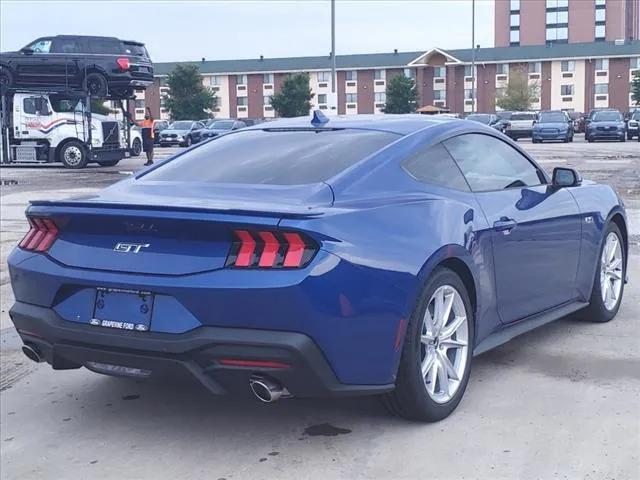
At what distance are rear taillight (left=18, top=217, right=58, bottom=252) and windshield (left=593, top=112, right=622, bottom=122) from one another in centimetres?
3813

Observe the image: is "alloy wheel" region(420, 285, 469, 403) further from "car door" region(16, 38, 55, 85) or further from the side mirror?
"car door" region(16, 38, 55, 85)

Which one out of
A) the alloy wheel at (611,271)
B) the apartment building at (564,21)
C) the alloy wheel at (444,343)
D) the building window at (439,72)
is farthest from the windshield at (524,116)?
the apartment building at (564,21)

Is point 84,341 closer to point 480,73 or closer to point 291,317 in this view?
point 291,317

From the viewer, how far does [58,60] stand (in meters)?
26.6

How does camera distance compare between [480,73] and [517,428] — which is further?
[480,73]

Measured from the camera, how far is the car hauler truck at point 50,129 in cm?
2655

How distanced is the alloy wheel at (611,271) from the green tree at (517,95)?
78682 millimetres

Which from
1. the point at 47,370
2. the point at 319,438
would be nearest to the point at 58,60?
the point at 47,370

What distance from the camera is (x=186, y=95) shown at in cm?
7100

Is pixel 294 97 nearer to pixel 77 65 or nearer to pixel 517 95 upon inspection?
pixel 517 95

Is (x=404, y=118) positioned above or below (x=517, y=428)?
above

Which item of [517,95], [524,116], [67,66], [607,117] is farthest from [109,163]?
[517,95]

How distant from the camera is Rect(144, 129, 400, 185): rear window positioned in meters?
4.31

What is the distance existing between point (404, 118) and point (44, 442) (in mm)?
2563
